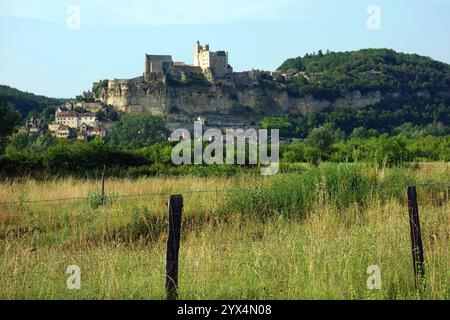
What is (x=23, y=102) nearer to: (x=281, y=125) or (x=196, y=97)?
(x=196, y=97)

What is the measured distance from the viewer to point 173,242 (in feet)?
15.0

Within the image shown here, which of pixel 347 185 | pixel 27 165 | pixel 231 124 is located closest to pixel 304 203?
pixel 347 185

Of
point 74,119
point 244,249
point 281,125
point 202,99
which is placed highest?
point 202,99

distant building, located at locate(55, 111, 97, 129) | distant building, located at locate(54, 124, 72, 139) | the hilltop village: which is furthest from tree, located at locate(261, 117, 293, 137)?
distant building, located at locate(54, 124, 72, 139)

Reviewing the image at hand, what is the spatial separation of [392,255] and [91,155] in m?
16.3

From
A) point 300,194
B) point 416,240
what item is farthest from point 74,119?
point 416,240

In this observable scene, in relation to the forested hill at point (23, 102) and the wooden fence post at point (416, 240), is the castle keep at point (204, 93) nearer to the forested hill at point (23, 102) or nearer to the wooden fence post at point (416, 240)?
the forested hill at point (23, 102)

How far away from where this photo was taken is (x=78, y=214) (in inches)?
357

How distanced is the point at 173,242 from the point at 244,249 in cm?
153

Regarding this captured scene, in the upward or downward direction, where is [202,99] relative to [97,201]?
upward

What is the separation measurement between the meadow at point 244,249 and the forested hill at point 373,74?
96.9 meters

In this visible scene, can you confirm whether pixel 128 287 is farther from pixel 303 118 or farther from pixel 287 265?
pixel 303 118

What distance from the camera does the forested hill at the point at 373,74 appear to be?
4296 inches

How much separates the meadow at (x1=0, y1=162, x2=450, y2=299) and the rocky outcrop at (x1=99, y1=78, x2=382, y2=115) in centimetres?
8374
